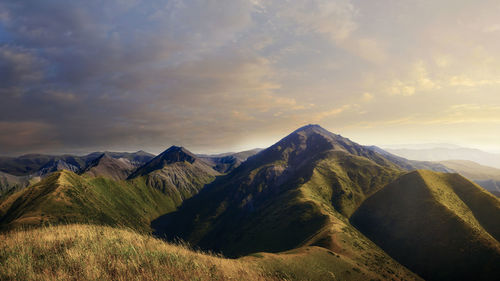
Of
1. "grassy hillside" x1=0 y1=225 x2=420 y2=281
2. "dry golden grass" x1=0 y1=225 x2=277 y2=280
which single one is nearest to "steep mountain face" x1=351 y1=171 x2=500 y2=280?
"grassy hillside" x1=0 y1=225 x2=420 y2=281

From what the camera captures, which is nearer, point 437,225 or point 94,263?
point 94,263

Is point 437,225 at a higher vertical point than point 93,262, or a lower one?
lower

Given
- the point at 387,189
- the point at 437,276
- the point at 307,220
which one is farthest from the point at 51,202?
the point at 387,189

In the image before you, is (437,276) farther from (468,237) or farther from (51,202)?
(51,202)

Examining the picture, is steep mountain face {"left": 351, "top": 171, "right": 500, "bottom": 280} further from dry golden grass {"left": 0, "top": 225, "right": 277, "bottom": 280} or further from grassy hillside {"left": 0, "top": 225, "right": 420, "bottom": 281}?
dry golden grass {"left": 0, "top": 225, "right": 277, "bottom": 280}

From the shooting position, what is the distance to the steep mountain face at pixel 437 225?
3170 inches

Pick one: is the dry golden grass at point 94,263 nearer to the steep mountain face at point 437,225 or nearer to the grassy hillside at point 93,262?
the grassy hillside at point 93,262

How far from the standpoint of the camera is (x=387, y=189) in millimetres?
A: 149750

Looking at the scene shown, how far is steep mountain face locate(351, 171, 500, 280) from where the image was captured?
8051 centimetres

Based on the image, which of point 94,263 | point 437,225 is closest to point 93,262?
point 94,263

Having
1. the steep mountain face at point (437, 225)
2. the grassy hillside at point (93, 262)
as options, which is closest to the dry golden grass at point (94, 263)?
the grassy hillside at point (93, 262)

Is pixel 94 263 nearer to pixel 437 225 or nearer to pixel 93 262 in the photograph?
pixel 93 262

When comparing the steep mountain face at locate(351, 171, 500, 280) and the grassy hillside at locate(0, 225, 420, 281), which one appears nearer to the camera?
the grassy hillside at locate(0, 225, 420, 281)

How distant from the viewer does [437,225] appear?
321 ft
